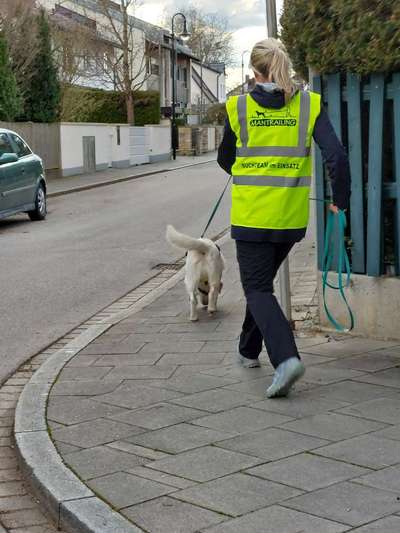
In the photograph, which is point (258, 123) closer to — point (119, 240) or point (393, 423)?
point (393, 423)

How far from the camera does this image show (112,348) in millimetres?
7055

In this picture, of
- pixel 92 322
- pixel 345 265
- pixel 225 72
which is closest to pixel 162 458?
pixel 345 265

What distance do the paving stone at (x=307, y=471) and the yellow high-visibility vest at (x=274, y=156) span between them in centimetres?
159

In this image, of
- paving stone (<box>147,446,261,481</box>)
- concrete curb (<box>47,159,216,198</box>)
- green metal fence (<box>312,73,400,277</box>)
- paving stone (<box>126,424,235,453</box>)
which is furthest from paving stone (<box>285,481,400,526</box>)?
concrete curb (<box>47,159,216,198</box>)

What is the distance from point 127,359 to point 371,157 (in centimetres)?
220

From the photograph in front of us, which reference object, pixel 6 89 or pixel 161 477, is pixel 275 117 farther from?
pixel 6 89

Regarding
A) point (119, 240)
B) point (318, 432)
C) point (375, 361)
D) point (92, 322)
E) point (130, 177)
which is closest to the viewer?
point (318, 432)

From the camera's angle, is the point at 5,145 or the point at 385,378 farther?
the point at 5,145

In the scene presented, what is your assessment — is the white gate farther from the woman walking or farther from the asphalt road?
the woman walking

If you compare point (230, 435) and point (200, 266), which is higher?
point (200, 266)

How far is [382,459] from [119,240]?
10876mm

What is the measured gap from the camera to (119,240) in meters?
14.9

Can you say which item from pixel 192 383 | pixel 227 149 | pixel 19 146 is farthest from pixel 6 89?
pixel 192 383

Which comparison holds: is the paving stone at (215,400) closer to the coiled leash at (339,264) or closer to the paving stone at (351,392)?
the paving stone at (351,392)
